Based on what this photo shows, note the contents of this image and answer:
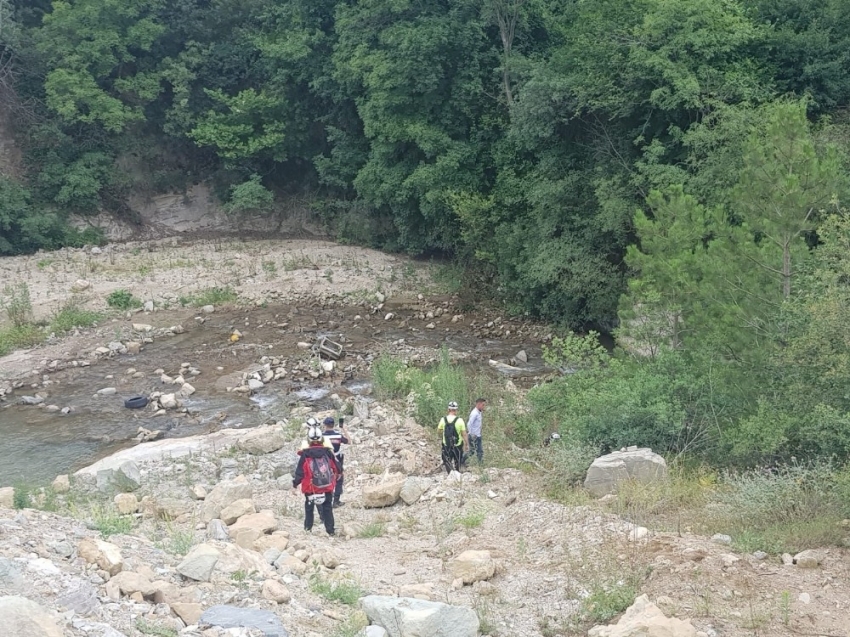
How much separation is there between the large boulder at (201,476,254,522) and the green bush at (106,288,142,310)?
1302 centimetres

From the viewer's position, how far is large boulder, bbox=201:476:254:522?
9305 millimetres

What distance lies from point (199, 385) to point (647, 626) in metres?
13.2

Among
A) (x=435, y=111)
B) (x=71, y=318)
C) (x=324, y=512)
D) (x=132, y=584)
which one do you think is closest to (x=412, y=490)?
(x=324, y=512)

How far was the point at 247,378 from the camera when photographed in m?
17.2

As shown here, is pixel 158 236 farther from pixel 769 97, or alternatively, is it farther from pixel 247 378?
pixel 769 97

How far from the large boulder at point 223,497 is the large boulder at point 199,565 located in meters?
2.51

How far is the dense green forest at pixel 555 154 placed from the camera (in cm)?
1003

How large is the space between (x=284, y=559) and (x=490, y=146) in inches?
709

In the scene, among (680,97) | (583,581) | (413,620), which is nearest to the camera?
(413,620)

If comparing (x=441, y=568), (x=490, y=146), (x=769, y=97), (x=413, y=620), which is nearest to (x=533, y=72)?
(x=490, y=146)

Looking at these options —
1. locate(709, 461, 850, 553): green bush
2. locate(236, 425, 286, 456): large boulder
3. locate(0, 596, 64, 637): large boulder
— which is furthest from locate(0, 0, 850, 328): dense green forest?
locate(0, 596, 64, 637): large boulder

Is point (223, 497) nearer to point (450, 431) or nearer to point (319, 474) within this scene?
point (319, 474)

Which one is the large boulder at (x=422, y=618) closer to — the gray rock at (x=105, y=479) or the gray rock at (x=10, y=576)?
the gray rock at (x=10, y=576)

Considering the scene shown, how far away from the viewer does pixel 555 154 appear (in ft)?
66.7
